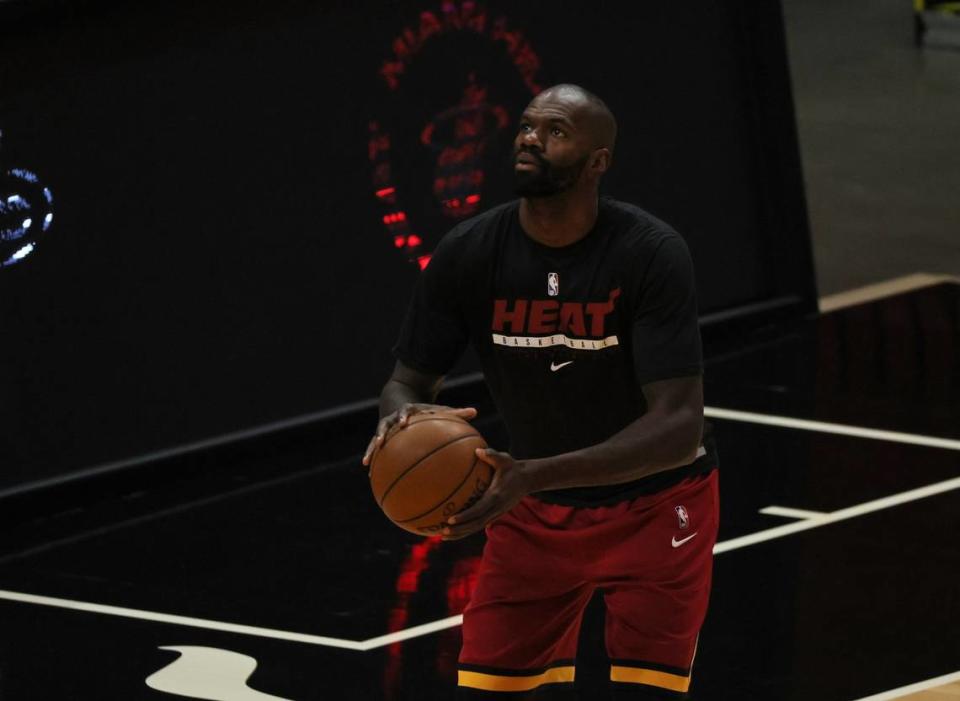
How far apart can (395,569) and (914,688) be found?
81.8 inches

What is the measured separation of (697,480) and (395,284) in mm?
4385

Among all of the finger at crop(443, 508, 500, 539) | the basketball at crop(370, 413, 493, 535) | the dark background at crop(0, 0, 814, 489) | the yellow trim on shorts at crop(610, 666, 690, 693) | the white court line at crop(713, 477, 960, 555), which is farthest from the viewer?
the dark background at crop(0, 0, 814, 489)

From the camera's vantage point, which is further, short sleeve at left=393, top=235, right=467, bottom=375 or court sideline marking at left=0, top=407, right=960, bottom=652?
court sideline marking at left=0, top=407, right=960, bottom=652

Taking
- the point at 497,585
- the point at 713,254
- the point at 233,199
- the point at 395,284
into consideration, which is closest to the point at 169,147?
the point at 233,199

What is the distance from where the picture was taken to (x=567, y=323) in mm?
5188

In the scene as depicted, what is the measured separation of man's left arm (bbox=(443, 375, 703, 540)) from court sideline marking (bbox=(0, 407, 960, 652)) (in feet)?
7.39

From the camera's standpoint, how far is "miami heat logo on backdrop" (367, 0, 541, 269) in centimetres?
963

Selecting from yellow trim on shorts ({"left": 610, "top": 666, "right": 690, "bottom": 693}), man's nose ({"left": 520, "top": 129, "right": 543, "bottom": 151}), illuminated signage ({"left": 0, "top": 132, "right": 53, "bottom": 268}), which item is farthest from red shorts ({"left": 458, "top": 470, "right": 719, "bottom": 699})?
illuminated signage ({"left": 0, "top": 132, "right": 53, "bottom": 268})

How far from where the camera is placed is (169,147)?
29.1 feet

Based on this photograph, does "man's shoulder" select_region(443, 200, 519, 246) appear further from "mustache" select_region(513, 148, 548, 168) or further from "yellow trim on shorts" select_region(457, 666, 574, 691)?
"yellow trim on shorts" select_region(457, 666, 574, 691)

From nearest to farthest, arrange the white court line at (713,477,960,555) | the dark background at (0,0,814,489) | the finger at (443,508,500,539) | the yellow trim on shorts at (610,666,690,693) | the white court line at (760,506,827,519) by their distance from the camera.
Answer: the finger at (443,508,500,539) → the yellow trim on shorts at (610,666,690,693) → the white court line at (713,477,960,555) → the white court line at (760,506,827,519) → the dark background at (0,0,814,489)

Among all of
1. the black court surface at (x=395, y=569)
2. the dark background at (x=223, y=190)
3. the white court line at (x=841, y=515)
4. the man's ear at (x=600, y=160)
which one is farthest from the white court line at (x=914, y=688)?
the dark background at (x=223, y=190)

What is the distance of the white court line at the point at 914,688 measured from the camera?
653 cm

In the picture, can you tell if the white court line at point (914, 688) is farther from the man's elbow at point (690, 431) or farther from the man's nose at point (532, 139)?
the man's nose at point (532, 139)
